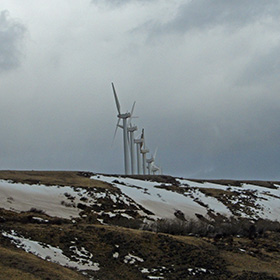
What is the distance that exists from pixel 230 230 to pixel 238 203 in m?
26.7

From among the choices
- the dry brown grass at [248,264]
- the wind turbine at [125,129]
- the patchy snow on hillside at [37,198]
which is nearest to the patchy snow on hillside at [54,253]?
the dry brown grass at [248,264]

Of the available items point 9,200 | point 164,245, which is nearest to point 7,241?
point 164,245

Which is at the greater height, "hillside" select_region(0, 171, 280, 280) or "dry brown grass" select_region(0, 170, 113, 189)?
"dry brown grass" select_region(0, 170, 113, 189)

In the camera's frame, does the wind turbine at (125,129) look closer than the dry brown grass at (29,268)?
No

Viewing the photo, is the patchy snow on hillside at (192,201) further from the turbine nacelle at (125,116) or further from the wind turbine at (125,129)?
the turbine nacelle at (125,116)

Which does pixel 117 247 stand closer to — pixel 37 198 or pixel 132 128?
pixel 37 198

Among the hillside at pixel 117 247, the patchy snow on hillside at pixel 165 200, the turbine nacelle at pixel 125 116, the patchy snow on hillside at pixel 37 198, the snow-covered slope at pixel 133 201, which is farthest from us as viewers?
the turbine nacelle at pixel 125 116

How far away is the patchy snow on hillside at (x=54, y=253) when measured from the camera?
53.2ft

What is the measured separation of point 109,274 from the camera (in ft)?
51.7

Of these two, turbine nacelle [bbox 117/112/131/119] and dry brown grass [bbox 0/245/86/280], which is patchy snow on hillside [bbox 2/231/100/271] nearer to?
dry brown grass [bbox 0/245/86/280]

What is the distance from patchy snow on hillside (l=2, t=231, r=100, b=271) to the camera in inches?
639

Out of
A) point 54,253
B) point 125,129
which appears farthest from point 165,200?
point 54,253

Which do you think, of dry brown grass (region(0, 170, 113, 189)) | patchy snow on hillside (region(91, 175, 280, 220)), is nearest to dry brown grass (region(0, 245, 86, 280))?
patchy snow on hillside (region(91, 175, 280, 220))

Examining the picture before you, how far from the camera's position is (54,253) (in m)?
17.0
